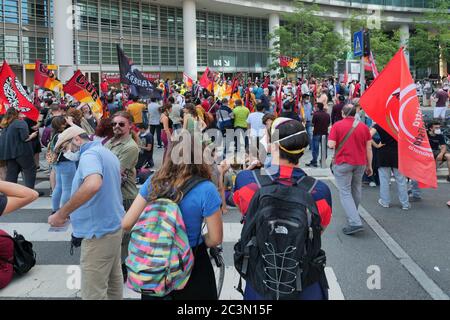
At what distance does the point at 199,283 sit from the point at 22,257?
10.2 feet

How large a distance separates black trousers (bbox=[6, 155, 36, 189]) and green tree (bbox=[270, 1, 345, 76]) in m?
28.3

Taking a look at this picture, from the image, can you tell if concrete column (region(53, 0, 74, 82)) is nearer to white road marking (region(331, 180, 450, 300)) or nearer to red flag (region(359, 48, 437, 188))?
white road marking (region(331, 180, 450, 300))

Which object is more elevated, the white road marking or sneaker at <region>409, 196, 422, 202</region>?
sneaker at <region>409, 196, 422, 202</region>

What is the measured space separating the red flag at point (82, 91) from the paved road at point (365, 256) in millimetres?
4202

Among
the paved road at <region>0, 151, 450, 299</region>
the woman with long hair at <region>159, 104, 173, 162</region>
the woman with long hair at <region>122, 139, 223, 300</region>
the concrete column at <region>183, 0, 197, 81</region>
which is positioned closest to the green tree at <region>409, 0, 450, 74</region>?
the concrete column at <region>183, 0, 197, 81</region>

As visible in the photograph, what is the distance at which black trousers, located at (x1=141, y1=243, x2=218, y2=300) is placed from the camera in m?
3.18

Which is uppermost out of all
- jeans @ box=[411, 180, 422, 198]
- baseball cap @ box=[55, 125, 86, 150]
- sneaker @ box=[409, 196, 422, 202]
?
baseball cap @ box=[55, 125, 86, 150]

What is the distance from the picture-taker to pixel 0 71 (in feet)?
34.4

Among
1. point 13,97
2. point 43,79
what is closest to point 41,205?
point 13,97

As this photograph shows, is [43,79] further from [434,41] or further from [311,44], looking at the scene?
[434,41]

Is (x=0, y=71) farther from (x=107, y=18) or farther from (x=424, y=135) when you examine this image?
(x=107, y=18)

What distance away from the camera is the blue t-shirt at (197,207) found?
3.13m

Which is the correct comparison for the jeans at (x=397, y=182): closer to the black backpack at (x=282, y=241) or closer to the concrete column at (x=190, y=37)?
the black backpack at (x=282, y=241)
